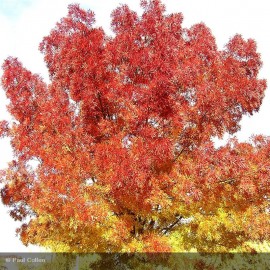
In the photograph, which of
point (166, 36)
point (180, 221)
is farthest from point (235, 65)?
point (180, 221)

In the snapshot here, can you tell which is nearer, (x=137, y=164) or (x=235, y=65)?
(x=137, y=164)

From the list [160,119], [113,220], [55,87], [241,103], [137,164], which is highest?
[55,87]

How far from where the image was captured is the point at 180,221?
12375 mm

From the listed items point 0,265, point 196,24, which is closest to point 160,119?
point 196,24

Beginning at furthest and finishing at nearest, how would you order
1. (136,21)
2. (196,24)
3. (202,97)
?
(196,24), (136,21), (202,97)

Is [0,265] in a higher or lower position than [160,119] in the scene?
lower

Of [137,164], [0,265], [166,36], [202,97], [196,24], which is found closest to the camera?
[137,164]

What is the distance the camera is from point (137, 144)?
10.2m

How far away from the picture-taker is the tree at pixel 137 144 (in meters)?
10.2

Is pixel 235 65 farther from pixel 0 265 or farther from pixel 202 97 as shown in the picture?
pixel 0 265

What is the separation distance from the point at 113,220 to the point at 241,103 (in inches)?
222

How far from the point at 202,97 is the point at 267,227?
3772 mm

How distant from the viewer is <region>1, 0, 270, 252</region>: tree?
10.2 m

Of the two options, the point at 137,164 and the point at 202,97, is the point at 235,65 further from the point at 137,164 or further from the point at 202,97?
the point at 137,164
